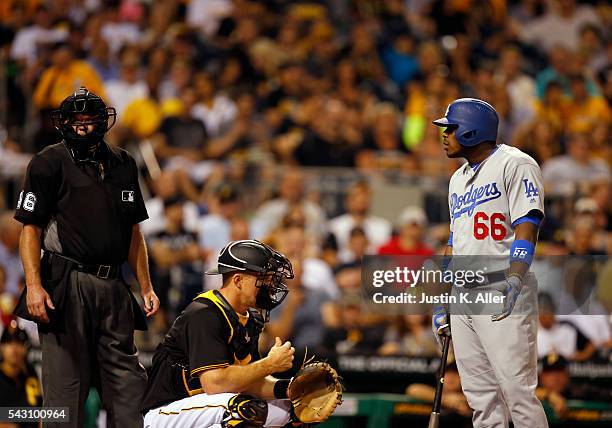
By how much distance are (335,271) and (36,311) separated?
5.26 metres

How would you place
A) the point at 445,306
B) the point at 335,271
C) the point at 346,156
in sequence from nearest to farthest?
the point at 445,306 < the point at 335,271 < the point at 346,156

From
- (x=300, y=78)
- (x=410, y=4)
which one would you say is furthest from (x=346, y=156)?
(x=410, y=4)

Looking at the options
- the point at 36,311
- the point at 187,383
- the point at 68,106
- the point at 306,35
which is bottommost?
the point at 187,383

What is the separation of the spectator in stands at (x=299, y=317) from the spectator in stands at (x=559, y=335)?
5.96 ft

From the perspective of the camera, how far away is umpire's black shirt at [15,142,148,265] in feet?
19.8

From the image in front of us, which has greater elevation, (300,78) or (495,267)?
(300,78)

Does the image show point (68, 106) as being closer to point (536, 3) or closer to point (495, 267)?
point (495, 267)

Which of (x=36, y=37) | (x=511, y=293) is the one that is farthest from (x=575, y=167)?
(x=511, y=293)

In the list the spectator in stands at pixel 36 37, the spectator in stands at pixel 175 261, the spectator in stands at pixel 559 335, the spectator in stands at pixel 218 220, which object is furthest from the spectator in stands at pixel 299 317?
the spectator in stands at pixel 36 37

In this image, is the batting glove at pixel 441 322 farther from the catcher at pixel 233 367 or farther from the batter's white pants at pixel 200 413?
the batter's white pants at pixel 200 413

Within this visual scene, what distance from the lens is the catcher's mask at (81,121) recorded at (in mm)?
6113

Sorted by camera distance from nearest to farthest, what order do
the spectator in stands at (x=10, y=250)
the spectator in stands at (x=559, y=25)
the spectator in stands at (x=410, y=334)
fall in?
the spectator in stands at (x=410, y=334) → the spectator in stands at (x=10, y=250) → the spectator in stands at (x=559, y=25)

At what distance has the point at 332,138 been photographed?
12.6 meters

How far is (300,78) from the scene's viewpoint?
13641 mm
